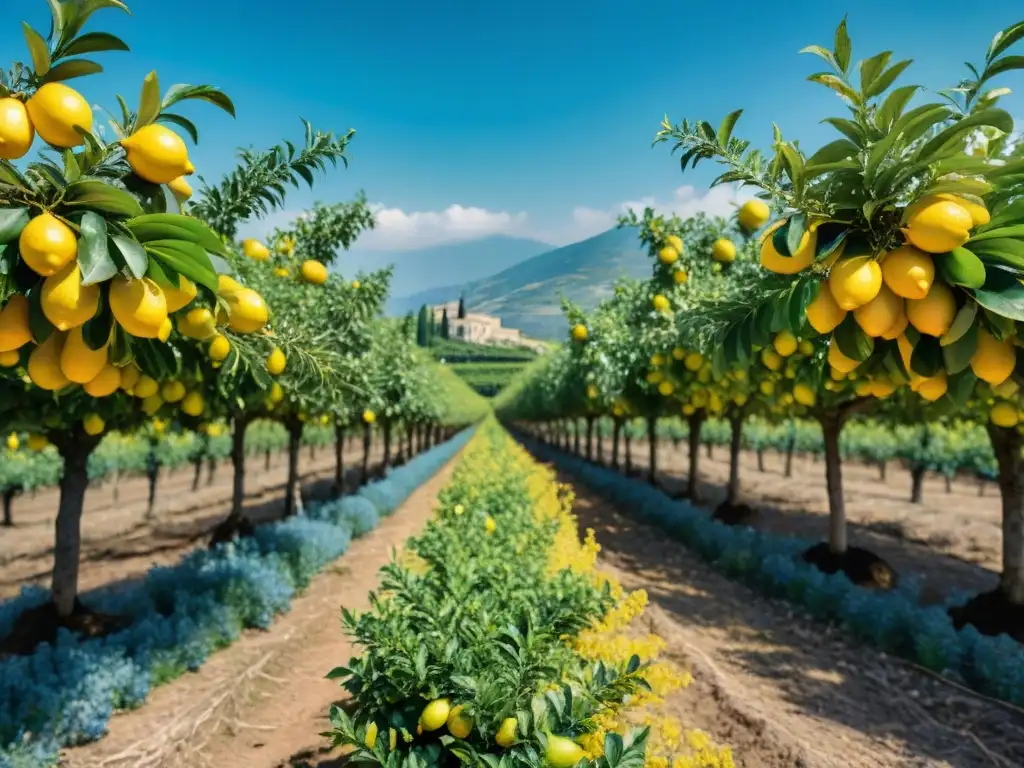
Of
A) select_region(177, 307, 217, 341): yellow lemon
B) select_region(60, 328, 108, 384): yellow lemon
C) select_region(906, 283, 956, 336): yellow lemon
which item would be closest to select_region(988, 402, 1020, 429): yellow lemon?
select_region(906, 283, 956, 336): yellow lemon

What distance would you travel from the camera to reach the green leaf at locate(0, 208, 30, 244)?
1070 mm

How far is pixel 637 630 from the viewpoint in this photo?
5590mm

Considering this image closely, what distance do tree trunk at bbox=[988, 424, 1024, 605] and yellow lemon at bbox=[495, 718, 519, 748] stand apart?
6198mm

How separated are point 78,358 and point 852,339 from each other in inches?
70.7

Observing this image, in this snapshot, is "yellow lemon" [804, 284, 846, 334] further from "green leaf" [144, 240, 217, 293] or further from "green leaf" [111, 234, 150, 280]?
"green leaf" [111, 234, 150, 280]

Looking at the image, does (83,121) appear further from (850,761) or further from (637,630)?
(637,630)

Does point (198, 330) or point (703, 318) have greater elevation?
point (703, 318)

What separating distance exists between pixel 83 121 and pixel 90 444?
5359 mm

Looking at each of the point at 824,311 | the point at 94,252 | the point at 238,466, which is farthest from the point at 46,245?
the point at 238,466

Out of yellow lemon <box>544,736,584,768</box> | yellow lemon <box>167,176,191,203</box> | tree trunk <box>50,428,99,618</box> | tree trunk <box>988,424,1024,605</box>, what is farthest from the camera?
tree trunk <box>988,424,1024,605</box>

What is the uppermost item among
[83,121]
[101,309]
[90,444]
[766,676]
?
[83,121]

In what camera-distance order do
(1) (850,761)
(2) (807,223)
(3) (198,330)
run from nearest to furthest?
1. (2) (807,223)
2. (3) (198,330)
3. (1) (850,761)

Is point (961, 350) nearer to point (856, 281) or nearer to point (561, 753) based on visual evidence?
point (856, 281)

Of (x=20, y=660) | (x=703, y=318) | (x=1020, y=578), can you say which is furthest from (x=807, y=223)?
(x=1020, y=578)
